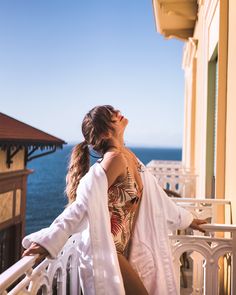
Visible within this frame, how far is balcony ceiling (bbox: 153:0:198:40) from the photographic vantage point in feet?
28.3

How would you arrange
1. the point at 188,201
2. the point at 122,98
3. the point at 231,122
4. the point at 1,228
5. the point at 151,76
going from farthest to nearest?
the point at 122,98 < the point at 151,76 < the point at 1,228 < the point at 188,201 < the point at 231,122

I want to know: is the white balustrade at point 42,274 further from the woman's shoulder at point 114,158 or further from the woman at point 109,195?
the woman's shoulder at point 114,158

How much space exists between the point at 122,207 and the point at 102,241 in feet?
0.87

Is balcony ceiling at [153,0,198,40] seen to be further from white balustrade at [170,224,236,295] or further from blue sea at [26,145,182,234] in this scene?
blue sea at [26,145,182,234]

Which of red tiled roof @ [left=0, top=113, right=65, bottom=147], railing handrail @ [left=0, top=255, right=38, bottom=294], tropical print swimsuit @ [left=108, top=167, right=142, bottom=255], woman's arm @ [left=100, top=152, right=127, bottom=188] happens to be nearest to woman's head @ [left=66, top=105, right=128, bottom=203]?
woman's arm @ [left=100, top=152, right=127, bottom=188]

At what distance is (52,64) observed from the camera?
11094cm

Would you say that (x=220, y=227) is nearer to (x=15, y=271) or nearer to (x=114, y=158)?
(x=114, y=158)

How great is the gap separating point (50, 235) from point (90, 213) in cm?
22

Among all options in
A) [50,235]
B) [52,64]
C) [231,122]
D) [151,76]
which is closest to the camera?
[50,235]

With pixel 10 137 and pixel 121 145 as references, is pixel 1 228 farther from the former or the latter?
pixel 121 145

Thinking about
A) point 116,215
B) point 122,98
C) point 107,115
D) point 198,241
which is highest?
point 122,98

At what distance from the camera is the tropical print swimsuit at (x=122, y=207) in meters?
2.25

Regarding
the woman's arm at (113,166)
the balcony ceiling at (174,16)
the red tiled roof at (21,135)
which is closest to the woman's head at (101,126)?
the woman's arm at (113,166)

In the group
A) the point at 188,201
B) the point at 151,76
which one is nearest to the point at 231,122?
the point at 188,201
